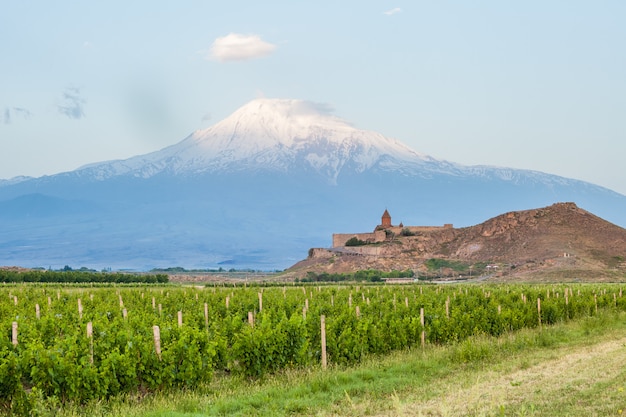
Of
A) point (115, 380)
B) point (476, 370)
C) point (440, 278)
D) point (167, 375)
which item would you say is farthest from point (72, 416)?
point (440, 278)

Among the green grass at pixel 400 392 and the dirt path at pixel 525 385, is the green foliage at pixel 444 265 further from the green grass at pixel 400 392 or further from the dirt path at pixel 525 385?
the dirt path at pixel 525 385

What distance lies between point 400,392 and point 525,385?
2673 mm

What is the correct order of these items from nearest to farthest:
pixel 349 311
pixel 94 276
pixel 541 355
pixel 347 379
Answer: pixel 347 379 < pixel 541 355 < pixel 349 311 < pixel 94 276

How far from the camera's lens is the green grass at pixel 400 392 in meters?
14.8

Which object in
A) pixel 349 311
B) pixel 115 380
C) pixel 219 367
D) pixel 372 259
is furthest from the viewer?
pixel 372 259

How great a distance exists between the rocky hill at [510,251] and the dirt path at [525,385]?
77.0 metres

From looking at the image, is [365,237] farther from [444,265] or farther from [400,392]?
[400,392]

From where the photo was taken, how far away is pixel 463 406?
14.7 metres

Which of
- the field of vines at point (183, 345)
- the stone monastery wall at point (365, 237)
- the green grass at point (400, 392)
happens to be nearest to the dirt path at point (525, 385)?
the green grass at point (400, 392)

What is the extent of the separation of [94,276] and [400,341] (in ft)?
217

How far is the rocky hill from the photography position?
103m

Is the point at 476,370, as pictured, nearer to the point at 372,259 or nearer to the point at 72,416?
the point at 72,416

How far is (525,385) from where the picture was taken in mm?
17234

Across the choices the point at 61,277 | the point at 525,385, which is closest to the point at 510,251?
the point at 61,277
